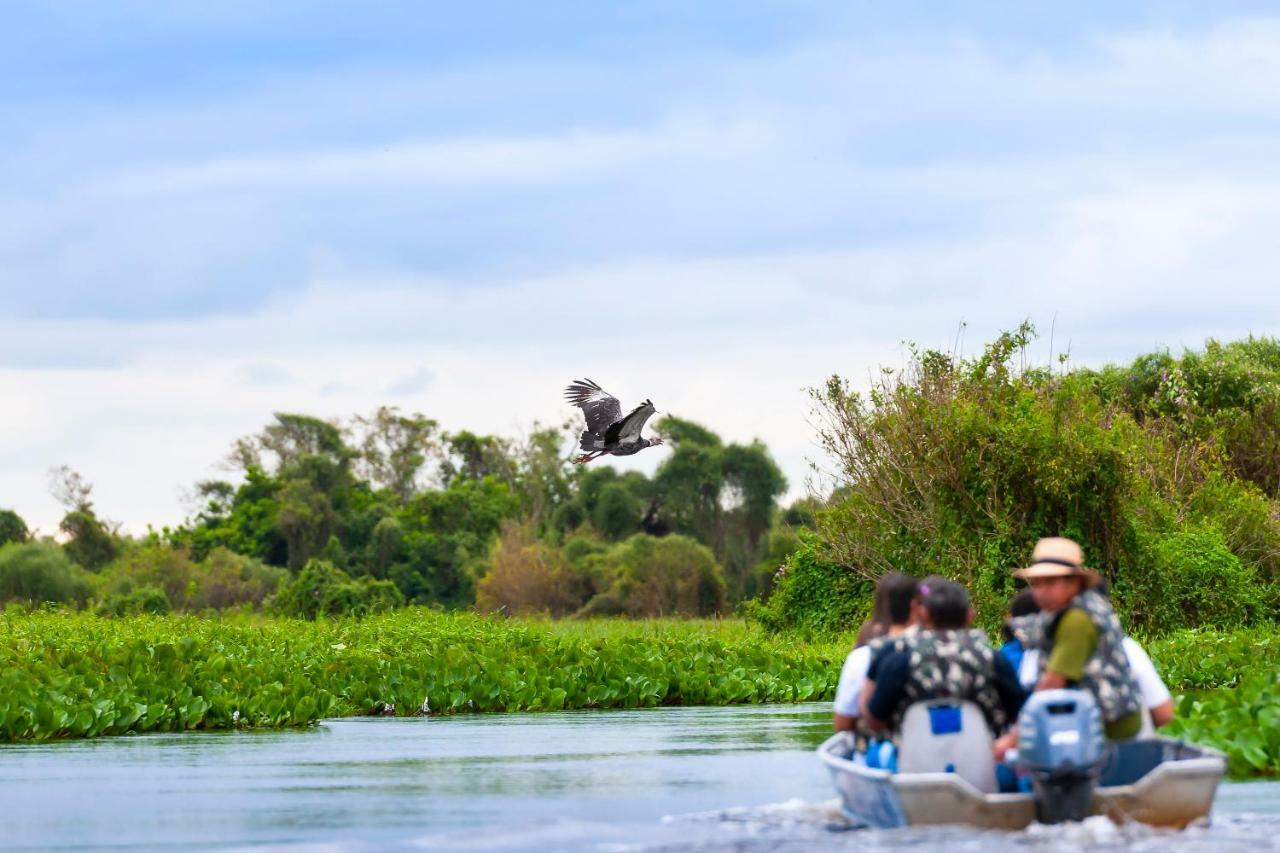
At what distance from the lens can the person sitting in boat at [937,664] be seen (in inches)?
395

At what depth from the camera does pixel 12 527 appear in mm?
70188

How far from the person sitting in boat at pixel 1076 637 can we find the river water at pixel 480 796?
657 mm

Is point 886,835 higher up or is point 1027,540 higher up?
point 1027,540

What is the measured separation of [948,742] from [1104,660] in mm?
905

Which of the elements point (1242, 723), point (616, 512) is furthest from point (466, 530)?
point (1242, 723)

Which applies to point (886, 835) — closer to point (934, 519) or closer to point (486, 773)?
point (486, 773)

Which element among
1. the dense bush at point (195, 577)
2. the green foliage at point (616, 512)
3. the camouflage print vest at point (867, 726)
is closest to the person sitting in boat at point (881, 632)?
the camouflage print vest at point (867, 726)

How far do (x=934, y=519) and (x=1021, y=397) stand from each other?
86.1 inches

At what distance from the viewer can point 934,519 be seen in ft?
96.5

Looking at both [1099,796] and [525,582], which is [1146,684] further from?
[525,582]

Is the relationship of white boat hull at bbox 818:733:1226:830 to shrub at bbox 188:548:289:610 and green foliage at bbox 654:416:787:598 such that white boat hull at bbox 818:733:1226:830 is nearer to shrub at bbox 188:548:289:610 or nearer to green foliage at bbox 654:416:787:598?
shrub at bbox 188:548:289:610

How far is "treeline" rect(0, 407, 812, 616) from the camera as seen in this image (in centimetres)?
6316

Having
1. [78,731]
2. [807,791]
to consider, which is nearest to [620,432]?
[78,731]

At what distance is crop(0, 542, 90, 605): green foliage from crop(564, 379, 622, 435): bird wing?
33415 millimetres
